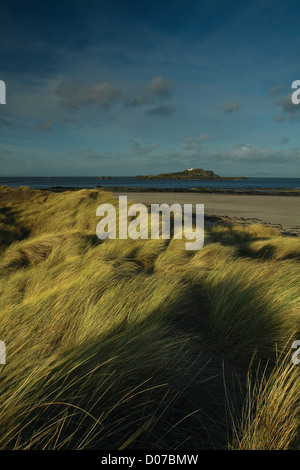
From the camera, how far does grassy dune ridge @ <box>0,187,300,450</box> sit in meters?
1.22

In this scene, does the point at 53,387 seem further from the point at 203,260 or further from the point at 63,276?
the point at 203,260

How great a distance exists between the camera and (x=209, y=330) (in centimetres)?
236

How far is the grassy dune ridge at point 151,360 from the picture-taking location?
122cm

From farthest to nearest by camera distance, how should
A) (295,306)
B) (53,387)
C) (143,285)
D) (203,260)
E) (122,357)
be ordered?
(203,260), (143,285), (295,306), (122,357), (53,387)

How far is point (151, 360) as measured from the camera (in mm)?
1542

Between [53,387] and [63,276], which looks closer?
[53,387]
